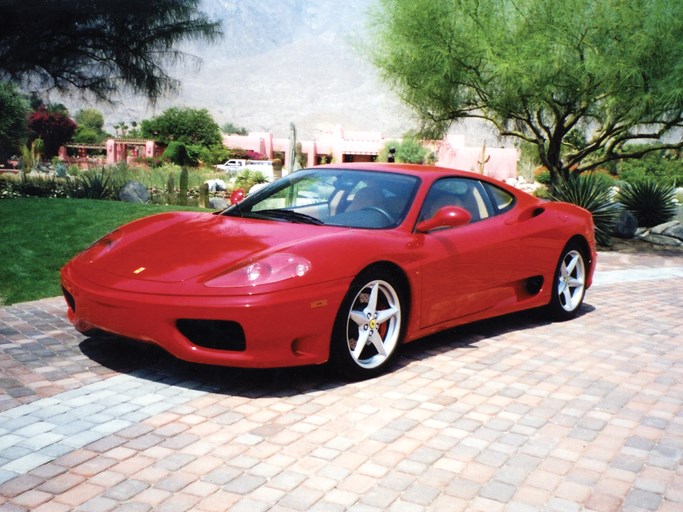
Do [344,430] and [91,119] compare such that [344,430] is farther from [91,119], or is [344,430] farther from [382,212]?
[91,119]

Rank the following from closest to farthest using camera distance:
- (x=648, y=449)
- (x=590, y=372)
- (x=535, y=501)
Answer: (x=535, y=501) → (x=648, y=449) → (x=590, y=372)

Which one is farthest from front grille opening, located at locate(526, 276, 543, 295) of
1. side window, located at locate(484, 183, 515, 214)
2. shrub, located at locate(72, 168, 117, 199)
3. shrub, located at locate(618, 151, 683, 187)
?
shrub, located at locate(618, 151, 683, 187)

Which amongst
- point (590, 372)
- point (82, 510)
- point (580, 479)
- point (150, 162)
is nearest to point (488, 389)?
point (590, 372)

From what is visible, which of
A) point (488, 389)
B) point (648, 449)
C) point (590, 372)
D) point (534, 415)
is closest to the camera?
point (648, 449)

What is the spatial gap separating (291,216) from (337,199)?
0.39m

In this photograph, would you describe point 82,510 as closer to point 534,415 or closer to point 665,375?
point 534,415

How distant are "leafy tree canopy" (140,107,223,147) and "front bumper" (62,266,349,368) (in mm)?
71618

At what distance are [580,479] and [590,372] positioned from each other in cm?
180

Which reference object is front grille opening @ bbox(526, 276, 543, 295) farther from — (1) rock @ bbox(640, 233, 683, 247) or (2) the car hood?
(1) rock @ bbox(640, 233, 683, 247)

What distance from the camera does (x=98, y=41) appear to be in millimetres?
16922

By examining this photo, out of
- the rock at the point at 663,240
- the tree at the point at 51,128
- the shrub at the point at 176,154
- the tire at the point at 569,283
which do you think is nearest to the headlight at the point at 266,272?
the tire at the point at 569,283

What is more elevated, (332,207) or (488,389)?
(332,207)

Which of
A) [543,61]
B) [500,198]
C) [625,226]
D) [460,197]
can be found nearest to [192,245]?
[460,197]

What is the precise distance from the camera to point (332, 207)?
16.8 ft
